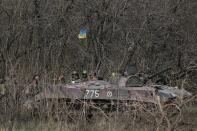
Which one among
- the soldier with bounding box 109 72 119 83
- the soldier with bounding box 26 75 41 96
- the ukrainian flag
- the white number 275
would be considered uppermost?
the ukrainian flag

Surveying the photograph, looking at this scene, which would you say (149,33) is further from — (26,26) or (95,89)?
(95,89)

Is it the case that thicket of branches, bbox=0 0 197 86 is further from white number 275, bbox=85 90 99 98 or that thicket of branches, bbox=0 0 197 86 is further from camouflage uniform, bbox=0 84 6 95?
camouflage uniform, bbox=0 84 6 95

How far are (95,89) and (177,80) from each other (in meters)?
3.21

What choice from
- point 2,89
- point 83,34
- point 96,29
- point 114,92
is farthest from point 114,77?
point 96,29

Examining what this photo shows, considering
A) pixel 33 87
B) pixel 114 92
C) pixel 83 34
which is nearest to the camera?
pixel 33 87

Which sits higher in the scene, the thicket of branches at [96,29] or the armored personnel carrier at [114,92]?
the thicket of branches at [96,29]

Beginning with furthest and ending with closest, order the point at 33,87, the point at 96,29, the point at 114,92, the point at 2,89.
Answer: the point at 96,29
the point at 114,92
the point at 33,87
the point at 2,89

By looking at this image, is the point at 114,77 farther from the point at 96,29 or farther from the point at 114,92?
the point at 96,29

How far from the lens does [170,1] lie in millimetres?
18016

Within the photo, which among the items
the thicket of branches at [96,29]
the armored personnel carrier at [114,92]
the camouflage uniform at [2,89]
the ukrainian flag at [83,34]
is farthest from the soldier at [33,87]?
the thicket of branches at [96,29]

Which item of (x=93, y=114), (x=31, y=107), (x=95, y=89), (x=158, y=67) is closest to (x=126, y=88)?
(x=95, y=89)

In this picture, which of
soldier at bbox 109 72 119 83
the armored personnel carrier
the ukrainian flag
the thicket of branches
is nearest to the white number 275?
the armored personnel carrier

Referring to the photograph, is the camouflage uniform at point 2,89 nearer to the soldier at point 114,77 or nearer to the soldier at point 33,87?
the soldier at point 33,87

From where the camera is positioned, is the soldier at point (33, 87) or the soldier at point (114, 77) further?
the soldier at point (114, 77)
